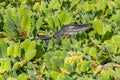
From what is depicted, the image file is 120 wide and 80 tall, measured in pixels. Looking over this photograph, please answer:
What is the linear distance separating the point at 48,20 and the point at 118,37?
357mm

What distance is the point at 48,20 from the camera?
1.75 metres

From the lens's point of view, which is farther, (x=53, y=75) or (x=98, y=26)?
(x=98, y=26)

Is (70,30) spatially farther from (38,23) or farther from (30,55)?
(30,55)

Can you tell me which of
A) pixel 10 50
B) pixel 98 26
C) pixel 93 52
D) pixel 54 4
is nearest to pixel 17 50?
pixel 10 50

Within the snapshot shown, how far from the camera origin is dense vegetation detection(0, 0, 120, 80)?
1321 millimetres

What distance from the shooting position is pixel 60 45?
1537 mm

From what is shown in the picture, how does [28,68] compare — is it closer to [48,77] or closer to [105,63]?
[48,77]

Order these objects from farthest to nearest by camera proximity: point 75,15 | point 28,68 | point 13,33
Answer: point 75,15, point 13,33, point 28,68

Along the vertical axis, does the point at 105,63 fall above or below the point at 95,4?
below

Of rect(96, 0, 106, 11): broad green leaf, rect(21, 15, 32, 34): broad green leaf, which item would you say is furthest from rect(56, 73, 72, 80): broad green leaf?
rect(96, 0, 106, 11): broad green leaf

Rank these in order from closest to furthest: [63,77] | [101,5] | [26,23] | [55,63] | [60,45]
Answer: [63,77]
[55,63]
[60,45]
[26,23]
[101,5]

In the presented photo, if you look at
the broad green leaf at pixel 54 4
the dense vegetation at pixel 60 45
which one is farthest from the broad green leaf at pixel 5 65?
the broad green leaf at pixel 54 4

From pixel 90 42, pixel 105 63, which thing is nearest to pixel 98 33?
pixel 90 42

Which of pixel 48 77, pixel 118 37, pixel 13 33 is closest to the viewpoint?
pixel 48 77
